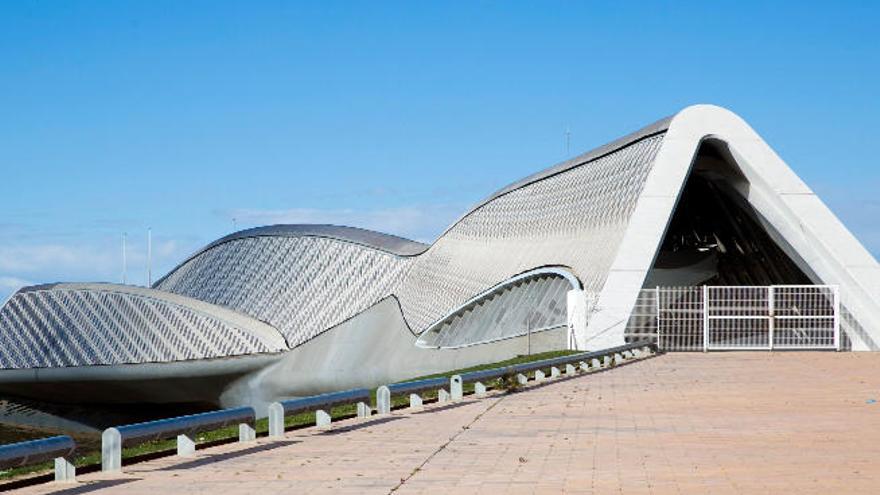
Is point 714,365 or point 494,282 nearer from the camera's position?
point 714,365

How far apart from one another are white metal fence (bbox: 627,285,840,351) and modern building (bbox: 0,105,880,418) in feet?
0.27

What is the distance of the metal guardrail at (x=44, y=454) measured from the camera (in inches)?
434

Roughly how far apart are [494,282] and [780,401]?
35147 millimetres

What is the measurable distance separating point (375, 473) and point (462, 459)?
4.35ft

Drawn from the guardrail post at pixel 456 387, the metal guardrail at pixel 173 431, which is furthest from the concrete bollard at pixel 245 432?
the guardrail post at pixel 456 387

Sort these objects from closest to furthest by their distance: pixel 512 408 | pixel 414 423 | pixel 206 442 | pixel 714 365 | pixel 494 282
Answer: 1. pixel 206 442
2. pixel 414 423
3. pixel 512 408
4. pixel 714 365
5. pixel 494 282

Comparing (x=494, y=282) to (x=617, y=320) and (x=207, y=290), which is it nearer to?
(x=617, y=320)

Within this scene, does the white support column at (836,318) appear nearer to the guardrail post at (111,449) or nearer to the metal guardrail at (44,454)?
the guardrail post at (111,449)

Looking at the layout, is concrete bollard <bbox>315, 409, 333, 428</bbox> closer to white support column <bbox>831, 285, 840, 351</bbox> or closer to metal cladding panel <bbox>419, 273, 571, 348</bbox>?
metal cladding panel <bbox>419, 273, 571, 348</bbox>

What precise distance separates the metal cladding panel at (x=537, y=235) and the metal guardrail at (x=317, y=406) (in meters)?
24.3

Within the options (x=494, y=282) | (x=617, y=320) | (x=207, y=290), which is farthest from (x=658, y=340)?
(x=207, y=290)

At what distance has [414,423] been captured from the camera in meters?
17.8

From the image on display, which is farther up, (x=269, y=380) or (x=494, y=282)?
(x=494, y=282)

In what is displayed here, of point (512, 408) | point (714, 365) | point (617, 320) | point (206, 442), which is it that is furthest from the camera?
point (617, 320)
